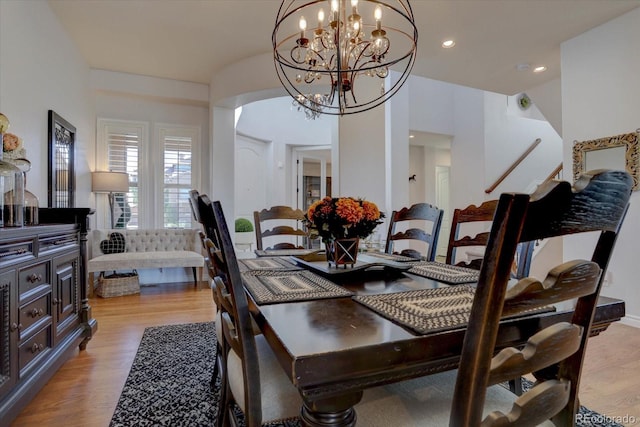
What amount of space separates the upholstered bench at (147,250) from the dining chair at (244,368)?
134 inches

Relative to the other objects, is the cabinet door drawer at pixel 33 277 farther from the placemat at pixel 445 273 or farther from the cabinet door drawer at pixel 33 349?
the placemat at pixel 445 273

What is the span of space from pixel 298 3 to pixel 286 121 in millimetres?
3890

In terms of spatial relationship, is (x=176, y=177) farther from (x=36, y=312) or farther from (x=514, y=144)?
(x=514, y=144)

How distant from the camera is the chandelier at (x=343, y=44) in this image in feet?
6.57

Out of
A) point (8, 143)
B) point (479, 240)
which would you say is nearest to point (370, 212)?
point (479, 240)

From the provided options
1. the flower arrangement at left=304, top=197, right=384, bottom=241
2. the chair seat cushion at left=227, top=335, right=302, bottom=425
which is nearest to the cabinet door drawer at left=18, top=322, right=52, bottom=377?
the chair seat cushion at left=227, top=335, right=302, bottom=425

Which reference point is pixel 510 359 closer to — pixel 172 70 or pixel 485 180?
pixel 172 70

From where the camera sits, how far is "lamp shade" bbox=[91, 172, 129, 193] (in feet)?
13.9

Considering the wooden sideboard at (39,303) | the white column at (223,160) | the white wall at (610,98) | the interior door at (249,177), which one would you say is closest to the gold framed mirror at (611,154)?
the white wall at (610,98)

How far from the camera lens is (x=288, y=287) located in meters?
1.22

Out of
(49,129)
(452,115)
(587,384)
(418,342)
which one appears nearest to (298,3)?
(49,129)

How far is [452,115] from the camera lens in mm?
6535

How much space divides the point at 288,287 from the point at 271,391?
340 mm

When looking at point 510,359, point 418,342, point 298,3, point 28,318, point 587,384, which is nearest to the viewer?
point 510,359
